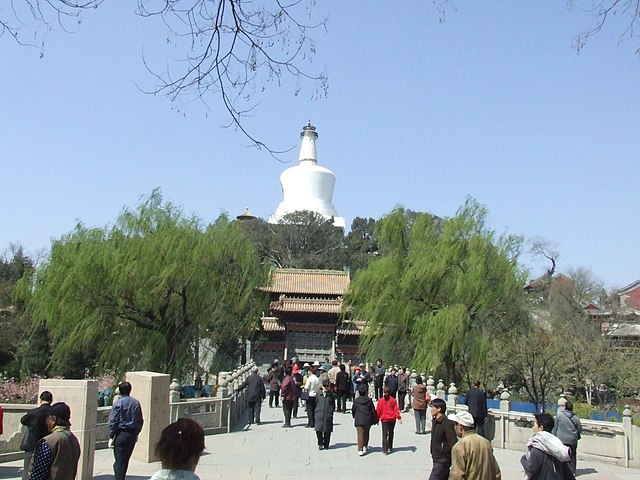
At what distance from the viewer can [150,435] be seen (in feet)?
29.3

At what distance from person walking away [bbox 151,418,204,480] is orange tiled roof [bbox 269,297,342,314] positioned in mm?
29810

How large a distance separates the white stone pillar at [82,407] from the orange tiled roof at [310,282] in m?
26.0

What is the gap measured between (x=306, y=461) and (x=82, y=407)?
11.5 ft

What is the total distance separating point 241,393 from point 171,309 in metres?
5.19

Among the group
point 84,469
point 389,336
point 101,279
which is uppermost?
point 101,279

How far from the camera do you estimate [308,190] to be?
55.0 metres

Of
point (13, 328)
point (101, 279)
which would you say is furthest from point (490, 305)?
point (13, 328)

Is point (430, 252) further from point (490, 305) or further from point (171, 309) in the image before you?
point (171, 309)

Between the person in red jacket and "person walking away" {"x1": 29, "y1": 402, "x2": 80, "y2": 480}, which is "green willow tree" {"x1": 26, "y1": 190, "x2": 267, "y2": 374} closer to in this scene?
the person in red jacket

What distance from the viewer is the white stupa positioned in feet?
178

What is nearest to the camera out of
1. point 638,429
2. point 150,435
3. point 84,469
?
point 84,469

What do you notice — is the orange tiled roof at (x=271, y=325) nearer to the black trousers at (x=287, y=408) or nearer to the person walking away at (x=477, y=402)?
the black trousers at (x=287, y=408)

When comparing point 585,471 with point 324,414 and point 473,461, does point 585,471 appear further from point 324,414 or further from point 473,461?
point 473,461

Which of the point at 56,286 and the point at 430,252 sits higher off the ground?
the point at 430,252
